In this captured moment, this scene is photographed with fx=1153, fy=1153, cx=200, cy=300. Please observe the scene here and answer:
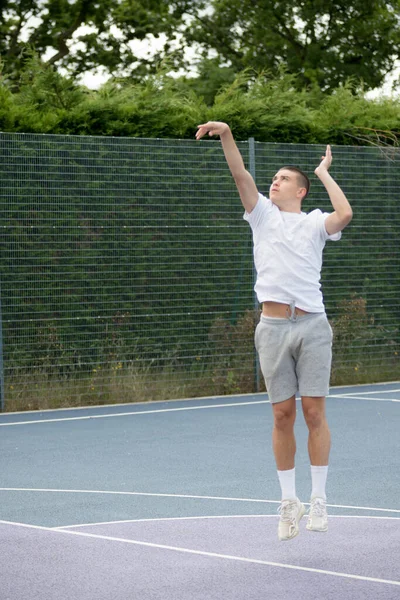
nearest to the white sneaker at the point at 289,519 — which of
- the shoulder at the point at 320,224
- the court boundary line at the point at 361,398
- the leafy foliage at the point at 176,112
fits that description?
the shoulder at the point at 320,224

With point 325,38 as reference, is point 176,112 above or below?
below

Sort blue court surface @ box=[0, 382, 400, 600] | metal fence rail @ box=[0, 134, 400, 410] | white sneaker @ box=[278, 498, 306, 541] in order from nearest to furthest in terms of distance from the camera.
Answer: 1. blue court surface @ box=[0, 382, 400, 600]
2. white sneaker @ box=[278, 498, 306, 541]
3. metal fence rail @ box=[0, 134, 400, 410]

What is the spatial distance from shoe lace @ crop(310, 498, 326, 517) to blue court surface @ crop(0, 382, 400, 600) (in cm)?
19

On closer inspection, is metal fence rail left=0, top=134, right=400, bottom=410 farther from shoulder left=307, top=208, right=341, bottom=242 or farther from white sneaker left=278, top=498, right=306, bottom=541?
white sneaker left=278, top=498, right=306, bottom=541

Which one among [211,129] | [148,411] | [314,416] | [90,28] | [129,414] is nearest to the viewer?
[211,129]

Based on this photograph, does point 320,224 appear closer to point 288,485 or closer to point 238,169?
point 238,169

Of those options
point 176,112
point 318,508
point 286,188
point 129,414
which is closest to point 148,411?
point 129,414

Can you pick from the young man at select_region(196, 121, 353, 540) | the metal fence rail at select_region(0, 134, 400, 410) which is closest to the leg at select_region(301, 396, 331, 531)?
the young man at select_region(196, 121, 353, 540)

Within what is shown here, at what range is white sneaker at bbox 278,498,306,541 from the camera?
5.30 meters

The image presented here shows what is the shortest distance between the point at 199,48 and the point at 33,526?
859 inches

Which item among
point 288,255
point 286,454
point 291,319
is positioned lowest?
point 286,454

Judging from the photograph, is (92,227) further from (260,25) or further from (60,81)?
(260,25)

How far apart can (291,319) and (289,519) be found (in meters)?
0.94

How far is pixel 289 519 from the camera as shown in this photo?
536 cm
